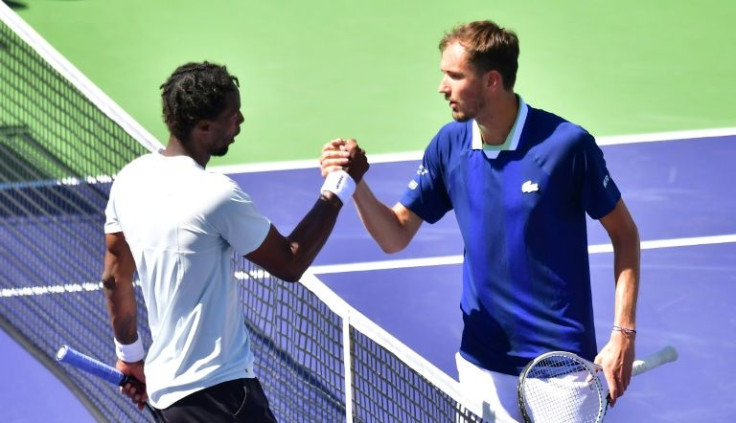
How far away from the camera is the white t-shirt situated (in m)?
3.91

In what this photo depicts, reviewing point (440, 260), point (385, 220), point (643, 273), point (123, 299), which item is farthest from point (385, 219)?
point (643, 273)

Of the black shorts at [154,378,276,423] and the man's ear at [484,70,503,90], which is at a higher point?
the man's ear at [484,70,503,90]

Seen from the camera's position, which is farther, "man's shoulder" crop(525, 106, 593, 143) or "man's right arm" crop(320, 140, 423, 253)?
"man's right arm" crop(320, 140, 423, 253)

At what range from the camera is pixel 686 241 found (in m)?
8.59

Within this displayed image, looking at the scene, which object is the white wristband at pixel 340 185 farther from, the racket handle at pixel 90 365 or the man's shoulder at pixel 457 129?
the racket handle at pixel 90 365

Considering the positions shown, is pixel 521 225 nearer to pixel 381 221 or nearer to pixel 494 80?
pixel 494 80

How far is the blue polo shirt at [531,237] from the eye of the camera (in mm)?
4605

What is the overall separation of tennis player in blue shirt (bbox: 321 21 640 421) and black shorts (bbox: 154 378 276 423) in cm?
89

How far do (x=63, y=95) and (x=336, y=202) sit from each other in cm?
410

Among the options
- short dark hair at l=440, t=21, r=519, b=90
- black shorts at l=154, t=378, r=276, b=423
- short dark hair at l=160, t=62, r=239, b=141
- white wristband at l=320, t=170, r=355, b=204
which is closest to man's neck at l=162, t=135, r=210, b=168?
short dark hair at l=160, t=62, r=239, b=141

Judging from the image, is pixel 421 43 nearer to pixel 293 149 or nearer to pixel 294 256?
pixel 293 149

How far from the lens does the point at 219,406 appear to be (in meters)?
4.01

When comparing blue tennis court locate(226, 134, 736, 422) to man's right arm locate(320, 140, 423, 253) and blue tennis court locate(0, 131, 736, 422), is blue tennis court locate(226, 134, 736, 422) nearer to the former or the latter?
blue tennis court locate(0, 131, 736, 422)

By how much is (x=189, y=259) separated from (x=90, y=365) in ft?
2.29
